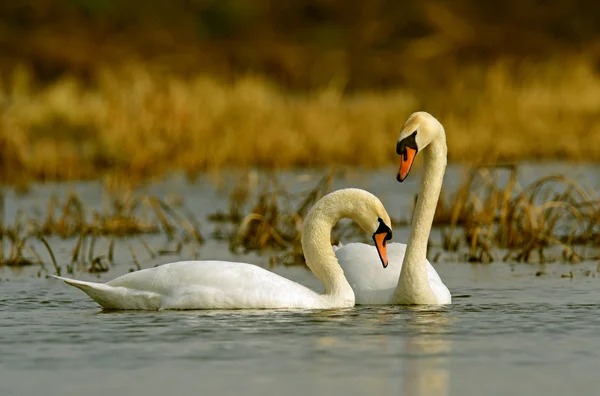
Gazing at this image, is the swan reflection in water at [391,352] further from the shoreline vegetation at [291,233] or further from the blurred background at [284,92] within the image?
the blurred background at [284,92]

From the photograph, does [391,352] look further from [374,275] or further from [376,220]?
[374,275]

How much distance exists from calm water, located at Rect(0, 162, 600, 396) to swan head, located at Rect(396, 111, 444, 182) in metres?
0.95

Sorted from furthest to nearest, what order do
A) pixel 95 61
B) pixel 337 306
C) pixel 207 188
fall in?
1. pixel 95 61
2. pixel 207 188
3. pixel 337 306

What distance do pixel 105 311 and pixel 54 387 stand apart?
2.69 m

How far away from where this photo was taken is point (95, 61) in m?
36.5

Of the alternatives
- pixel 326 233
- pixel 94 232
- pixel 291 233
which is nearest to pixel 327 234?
pixel 326 233

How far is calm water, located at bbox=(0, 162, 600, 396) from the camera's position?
21.4ft

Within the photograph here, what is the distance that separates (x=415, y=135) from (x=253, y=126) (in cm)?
1258

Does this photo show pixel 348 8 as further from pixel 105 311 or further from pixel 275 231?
pixel 105 311

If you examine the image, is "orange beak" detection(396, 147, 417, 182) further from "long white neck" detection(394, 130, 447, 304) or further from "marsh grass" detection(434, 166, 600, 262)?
"marsh grass" detection(434, 166, 600, 262)

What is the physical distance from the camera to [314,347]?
755 cm

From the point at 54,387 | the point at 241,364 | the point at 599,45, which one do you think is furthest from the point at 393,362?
the point at 599,45

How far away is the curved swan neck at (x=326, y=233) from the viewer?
30.3 ft

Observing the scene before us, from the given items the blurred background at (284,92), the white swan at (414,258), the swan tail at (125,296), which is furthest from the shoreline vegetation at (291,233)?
the swan tail at (125,296)
